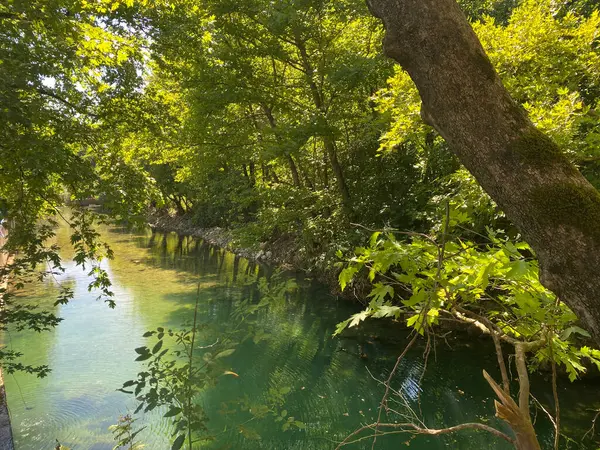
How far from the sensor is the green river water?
16.4 feet

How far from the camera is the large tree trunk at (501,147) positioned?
1220 millimetres

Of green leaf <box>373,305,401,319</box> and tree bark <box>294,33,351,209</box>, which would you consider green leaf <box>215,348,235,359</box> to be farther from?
tree bark <box>294,33,351,209</box>

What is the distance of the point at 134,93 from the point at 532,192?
232 inches

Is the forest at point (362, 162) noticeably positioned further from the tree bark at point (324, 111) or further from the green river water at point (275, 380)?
the green river water at point (275, 380)

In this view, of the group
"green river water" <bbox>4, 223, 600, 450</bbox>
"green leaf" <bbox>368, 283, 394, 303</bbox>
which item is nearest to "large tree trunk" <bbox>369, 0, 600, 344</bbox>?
"green leaf" <bbox>368, 283, 394, 303</bbox>

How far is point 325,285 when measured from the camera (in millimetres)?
11680

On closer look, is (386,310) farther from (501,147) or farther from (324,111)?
(324,111)

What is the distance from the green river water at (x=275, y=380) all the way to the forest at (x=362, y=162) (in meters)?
0.22

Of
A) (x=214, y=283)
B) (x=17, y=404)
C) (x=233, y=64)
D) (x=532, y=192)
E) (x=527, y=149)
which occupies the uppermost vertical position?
(x=233, y=64)

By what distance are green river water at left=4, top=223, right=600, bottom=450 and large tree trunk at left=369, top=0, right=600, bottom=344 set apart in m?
2.04

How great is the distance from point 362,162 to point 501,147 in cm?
966

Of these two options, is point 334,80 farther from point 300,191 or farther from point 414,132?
point 300,191

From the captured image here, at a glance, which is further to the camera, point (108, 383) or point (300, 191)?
point (300, 191)

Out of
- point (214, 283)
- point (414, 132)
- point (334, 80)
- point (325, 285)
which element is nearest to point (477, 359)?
point (414, 132)
